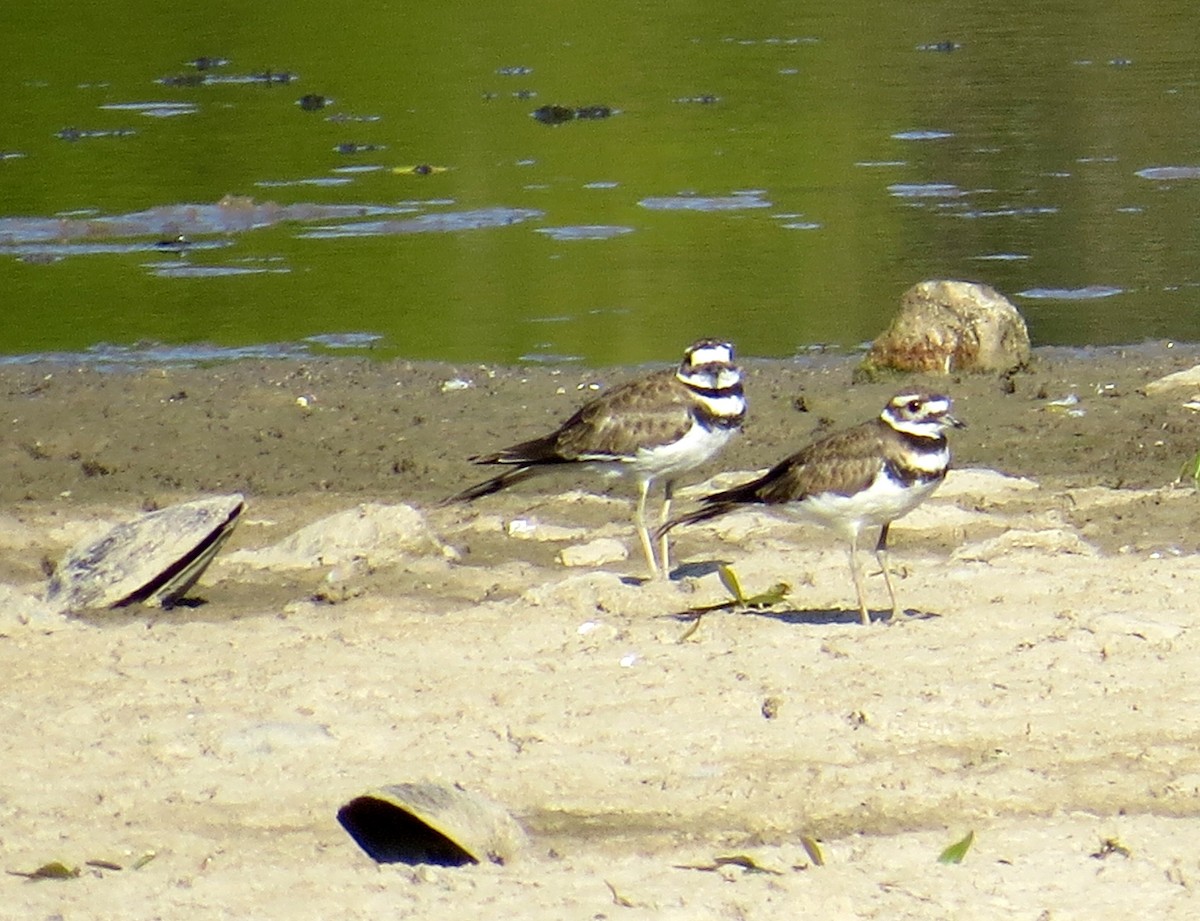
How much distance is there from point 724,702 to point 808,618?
1.01 m

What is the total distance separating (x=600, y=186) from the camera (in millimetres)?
16266

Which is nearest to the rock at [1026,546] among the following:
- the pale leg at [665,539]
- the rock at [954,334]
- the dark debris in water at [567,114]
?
the pale leg at [665,539]

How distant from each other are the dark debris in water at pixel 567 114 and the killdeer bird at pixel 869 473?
540 inches

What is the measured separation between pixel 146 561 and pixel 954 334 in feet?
14.7

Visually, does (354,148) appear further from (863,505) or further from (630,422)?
(863,505)

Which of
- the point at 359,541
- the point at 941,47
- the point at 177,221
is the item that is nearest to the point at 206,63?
the point at 941,47

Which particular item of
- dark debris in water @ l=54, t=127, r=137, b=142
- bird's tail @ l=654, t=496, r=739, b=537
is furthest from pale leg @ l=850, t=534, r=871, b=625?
dark debris in water @ l=54, t=127, r=137, b=142

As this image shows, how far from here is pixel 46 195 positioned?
1672 centimetres

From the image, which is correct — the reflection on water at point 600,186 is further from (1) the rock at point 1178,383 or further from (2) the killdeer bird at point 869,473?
(2) the killdeer bird at point 869,473

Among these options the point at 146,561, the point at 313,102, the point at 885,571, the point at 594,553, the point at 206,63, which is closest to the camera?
the point at 885,571

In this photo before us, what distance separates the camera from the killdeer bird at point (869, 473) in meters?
6.41

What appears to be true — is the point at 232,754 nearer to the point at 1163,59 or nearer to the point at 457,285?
the point at 457,285

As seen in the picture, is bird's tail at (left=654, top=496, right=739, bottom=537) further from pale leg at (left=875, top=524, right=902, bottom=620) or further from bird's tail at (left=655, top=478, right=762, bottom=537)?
pale leg at (left=875, top=524, right=902, bottom=620)

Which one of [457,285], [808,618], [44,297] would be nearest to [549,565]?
[808,618]
